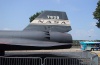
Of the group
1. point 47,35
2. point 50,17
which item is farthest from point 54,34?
point 50,17

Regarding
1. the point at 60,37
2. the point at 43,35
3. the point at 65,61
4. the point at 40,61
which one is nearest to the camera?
the point at 40,61

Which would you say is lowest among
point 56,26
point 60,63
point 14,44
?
point 60,63

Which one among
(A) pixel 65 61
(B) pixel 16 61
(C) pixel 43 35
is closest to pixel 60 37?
(C) pixel 43 35

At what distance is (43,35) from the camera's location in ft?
49.5

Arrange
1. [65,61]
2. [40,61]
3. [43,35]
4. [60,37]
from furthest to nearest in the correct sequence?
[43,35] < [60,37] < [65,61] < [40,61]

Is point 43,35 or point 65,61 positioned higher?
point 43,35

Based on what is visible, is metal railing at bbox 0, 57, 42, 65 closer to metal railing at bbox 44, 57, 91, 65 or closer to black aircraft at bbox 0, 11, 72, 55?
metal railing at bbox 44, 57, 91, 65

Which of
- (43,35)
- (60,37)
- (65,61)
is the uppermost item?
(43,35)

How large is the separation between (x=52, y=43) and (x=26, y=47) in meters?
1.80

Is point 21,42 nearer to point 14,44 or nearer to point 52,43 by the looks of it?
point 14,44

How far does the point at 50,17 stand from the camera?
1655 cm

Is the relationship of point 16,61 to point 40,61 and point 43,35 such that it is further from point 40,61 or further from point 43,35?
point 43,35

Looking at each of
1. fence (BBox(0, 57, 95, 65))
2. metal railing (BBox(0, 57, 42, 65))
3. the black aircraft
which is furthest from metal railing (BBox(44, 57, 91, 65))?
the black aircraft

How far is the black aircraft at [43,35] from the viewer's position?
14266 mm
